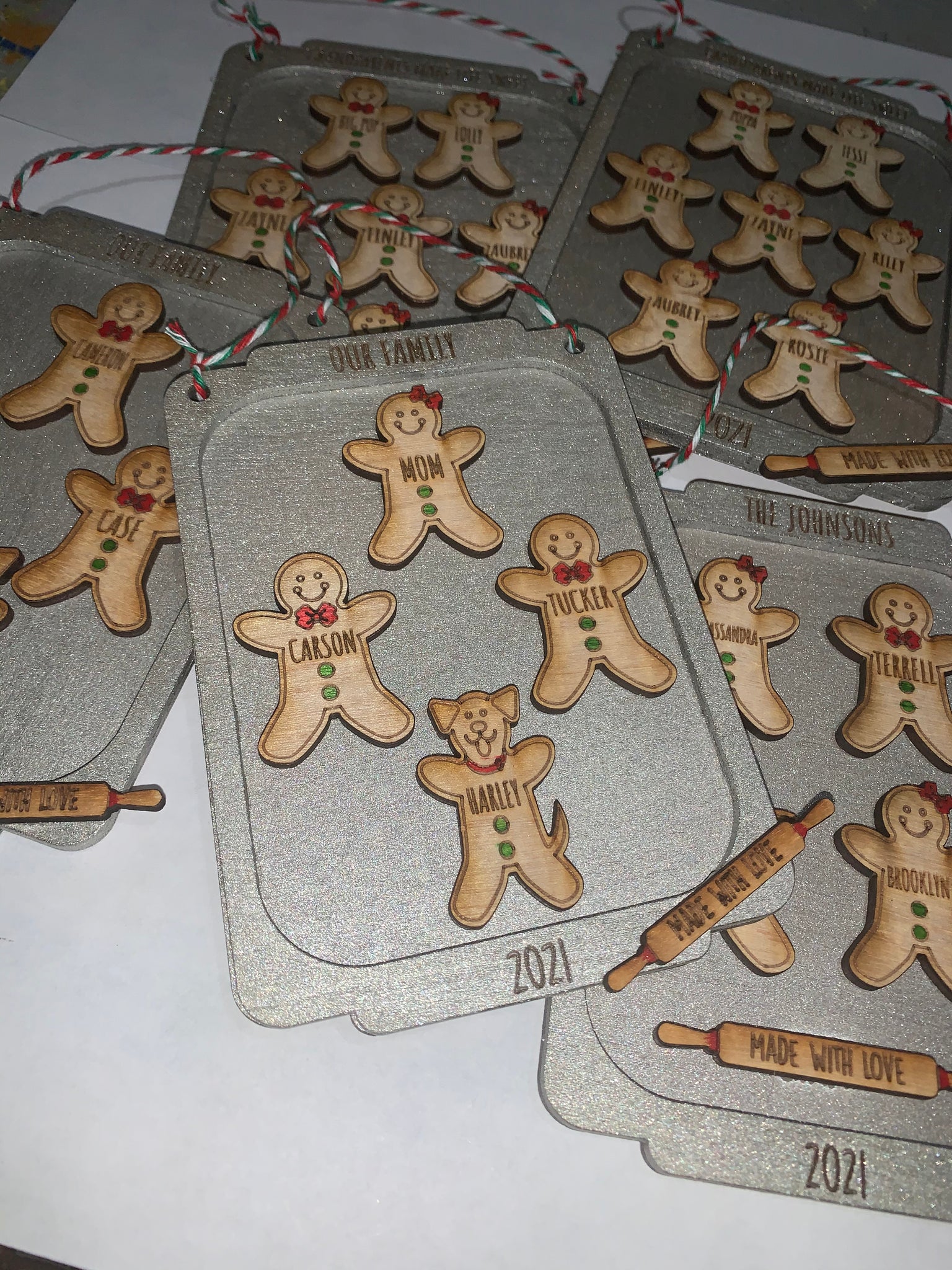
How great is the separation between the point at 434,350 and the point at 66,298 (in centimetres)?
37

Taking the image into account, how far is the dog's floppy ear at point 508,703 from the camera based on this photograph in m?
0.75

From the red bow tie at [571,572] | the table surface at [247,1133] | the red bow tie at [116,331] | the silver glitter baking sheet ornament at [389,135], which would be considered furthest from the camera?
the silver glitter baking sheet ornament at [389,135]

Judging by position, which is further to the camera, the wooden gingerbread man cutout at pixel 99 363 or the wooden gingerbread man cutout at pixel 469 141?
the wooden gingerbread man cutout at pixel 469 141

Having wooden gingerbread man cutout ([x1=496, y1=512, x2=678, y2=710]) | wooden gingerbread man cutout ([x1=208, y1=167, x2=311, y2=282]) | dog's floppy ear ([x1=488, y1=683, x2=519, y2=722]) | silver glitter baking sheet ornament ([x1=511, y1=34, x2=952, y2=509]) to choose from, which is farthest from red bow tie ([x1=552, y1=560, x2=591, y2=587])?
wooden gingerbread man cutout ([x1=208, y1=167, x2=311, y2=282])

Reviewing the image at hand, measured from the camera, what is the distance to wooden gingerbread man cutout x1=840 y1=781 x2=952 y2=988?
730mm

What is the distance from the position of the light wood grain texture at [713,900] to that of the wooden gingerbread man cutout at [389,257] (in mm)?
637

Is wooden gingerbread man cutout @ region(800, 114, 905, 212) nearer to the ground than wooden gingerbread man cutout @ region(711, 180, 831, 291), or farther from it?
farther from it

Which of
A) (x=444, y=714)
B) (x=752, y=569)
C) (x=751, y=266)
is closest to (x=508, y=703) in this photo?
(x=444, y=714)

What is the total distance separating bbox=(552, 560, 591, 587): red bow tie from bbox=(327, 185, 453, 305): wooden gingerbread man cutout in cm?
37

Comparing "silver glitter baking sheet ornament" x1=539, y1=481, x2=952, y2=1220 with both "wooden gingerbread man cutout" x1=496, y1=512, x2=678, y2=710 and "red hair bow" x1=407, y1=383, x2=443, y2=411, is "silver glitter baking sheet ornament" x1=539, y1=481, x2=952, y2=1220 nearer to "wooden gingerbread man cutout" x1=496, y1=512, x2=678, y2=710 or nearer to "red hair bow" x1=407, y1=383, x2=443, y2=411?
"wooden gingerbread man cutout" x1=496, y1=512, x2=678, y2=710

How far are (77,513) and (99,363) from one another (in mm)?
155

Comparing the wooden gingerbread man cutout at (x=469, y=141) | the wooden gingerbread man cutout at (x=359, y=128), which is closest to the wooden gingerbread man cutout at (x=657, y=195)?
the wooden gingerbread man cutout at (x=469, y=141)

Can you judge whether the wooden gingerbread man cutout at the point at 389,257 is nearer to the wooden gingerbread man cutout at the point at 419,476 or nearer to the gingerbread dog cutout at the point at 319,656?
the wooden gingerbread man cutout at the point at 419,476

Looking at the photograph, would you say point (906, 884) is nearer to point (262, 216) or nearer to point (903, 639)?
point (903, 639)
